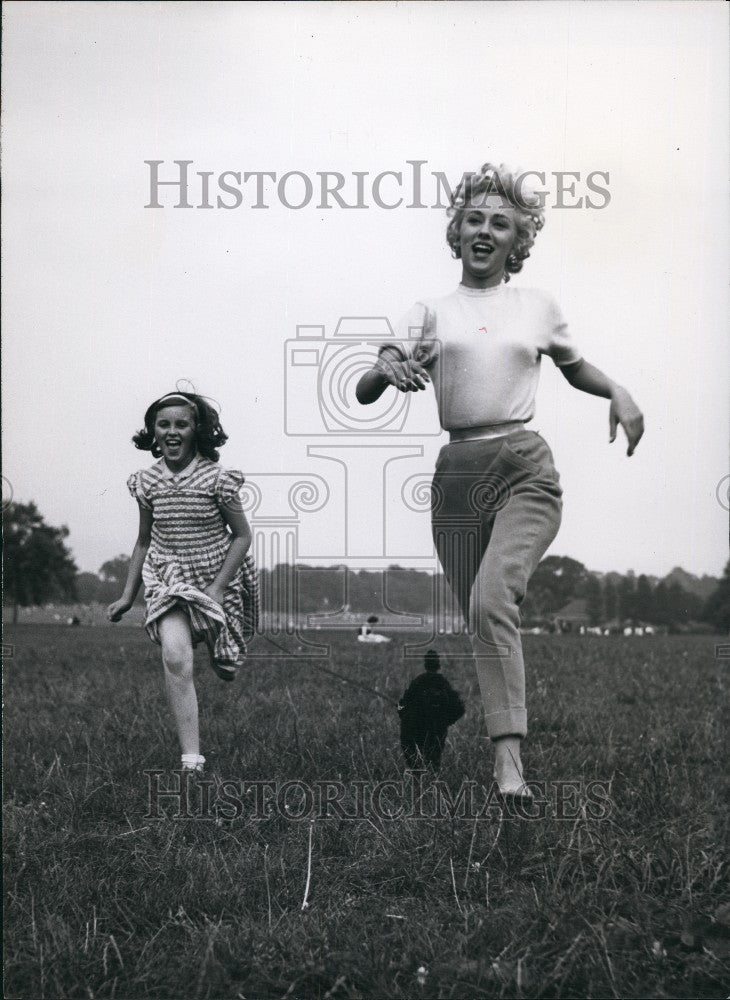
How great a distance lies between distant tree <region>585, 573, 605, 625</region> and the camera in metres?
5.04

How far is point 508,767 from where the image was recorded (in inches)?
130

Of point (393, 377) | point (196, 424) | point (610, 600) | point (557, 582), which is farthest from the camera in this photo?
point (610, 600)

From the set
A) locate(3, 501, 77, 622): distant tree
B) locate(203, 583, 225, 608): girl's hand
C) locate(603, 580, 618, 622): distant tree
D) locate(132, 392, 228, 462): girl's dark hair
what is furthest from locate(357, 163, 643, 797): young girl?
locate(603, 580, 618, 622): distant tree

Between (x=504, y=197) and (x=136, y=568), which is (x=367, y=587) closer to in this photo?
(x=136, y=568)

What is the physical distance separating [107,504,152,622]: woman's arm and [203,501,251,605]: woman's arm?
250 mm

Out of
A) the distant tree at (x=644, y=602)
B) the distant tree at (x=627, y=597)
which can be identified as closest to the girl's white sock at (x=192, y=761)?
the distant tree at (x=627, y=597)

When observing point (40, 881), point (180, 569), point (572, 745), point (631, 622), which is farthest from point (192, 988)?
point (631, 622)

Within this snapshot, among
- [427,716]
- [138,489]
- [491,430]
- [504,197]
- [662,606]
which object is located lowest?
[427,716]

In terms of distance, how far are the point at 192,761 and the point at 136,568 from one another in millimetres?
717

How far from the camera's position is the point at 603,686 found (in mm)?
5523

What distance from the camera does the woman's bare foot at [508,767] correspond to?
3.28 meters

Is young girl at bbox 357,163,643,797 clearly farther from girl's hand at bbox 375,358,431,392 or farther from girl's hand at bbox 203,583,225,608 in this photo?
girl's hand at bbox 203,583,225,608

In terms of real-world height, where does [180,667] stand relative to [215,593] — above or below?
below

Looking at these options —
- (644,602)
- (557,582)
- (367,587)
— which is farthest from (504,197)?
(644,602)
